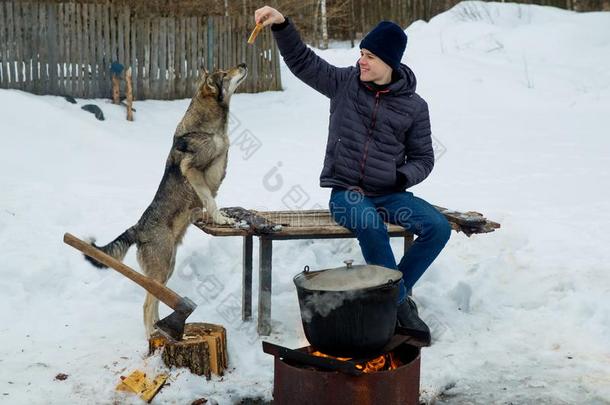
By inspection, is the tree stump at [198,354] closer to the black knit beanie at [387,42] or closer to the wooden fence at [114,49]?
the black knit beanie at [387,42]

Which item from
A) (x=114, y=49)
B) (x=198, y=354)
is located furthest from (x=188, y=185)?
(x=114, y=49)

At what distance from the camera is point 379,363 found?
408cm

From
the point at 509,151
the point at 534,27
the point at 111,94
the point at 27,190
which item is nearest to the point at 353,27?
the point at 534,27

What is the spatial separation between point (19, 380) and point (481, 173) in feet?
22.2

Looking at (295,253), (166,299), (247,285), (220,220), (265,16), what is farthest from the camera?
(295,253)

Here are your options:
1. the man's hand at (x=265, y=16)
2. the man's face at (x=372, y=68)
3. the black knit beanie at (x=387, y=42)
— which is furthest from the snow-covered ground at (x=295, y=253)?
the man's hand at (x=265, y=16)

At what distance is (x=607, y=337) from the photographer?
550 cm

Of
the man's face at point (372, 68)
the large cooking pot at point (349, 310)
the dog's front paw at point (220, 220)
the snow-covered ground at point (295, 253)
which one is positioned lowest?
the snow-covered ground at point (295, 253)

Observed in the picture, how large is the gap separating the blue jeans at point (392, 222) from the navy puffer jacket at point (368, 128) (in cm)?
10

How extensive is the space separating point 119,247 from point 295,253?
211 centimetres

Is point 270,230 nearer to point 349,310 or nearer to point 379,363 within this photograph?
point 379,363

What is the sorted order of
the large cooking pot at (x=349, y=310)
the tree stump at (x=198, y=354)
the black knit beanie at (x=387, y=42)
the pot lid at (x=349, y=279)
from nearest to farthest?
the large cooking pot at (x=349, y=310), the pot lid at (x=349, y=279), the tree stump at (x=198, y=354), the black knit beanie at (x=387, y=42)

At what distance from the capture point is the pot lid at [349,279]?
12.7 feet

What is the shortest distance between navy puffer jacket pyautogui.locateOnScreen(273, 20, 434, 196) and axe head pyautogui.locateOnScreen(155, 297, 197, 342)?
1552mm
